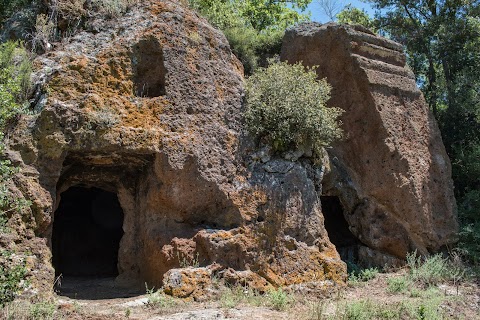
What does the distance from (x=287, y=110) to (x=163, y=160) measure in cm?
213

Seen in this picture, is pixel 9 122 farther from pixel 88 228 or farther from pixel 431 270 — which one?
pixel 431 270

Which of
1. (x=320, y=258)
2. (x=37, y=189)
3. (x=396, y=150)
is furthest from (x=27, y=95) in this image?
(x=396, y=150)

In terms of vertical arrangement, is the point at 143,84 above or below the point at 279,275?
above

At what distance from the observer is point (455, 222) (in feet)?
32.3

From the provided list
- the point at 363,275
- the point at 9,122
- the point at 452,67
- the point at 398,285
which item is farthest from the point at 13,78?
the point at 452,67

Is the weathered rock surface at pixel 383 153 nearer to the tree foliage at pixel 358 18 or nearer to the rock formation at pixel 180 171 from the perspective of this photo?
the rock formation at pixel 180 171

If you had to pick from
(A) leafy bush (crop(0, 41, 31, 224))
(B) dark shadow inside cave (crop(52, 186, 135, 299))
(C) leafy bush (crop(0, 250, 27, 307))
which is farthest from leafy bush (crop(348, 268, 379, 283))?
(A) leafy bush (crop(0, 41, 31, 224))

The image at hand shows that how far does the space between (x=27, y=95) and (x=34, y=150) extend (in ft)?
2.73

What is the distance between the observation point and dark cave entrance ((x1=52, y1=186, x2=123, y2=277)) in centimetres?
1100

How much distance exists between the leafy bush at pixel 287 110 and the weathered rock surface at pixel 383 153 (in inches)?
47.7

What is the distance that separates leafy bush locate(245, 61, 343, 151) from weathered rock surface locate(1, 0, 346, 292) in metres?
Answer: 0.29

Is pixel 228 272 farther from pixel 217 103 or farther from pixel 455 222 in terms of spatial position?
pixel 455 222

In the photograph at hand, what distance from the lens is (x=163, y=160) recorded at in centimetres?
731

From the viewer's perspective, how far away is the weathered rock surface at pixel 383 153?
9422 mm
